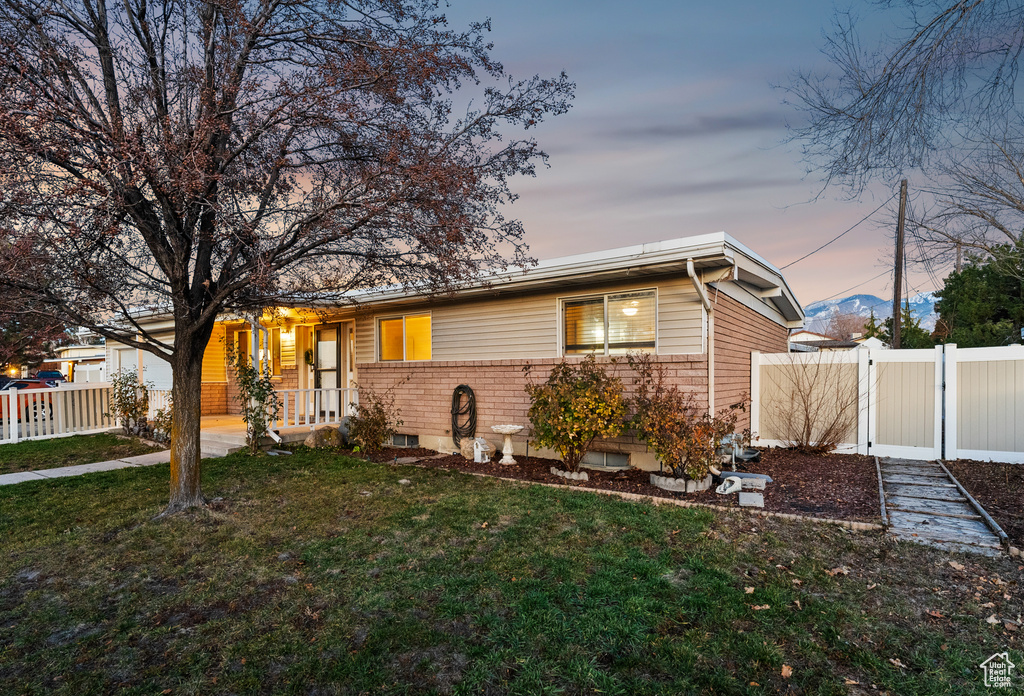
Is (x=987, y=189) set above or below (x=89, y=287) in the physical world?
above

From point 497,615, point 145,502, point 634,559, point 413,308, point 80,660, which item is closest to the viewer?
point 80,660

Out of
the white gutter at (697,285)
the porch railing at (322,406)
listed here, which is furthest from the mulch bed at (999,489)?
the porch railing at (322,406)

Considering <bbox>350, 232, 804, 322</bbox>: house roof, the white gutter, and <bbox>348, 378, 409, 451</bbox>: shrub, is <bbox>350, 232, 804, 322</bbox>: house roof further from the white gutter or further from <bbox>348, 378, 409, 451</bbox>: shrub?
<bbox>348, 378, 409, 451</bbox>: shrub

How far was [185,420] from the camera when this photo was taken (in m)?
5.43

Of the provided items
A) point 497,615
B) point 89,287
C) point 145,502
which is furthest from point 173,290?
point 497,615

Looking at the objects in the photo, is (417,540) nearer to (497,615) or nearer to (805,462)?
(497,615)

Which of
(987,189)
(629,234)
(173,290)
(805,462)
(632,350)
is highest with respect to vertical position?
(629,234)

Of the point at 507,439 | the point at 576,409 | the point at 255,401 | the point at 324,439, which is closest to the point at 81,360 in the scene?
the point at 255,401

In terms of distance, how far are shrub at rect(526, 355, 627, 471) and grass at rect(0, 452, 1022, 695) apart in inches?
52.8

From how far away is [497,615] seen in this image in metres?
3.21

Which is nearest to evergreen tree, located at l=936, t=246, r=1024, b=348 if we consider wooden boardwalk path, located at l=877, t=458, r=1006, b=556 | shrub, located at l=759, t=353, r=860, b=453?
shrub, located at l=759, t=353, r=860, b=453

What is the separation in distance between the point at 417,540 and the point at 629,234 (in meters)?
11.9

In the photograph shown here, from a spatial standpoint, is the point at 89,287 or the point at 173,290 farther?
the point at 173,290

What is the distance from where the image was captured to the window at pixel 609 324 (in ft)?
24.0
